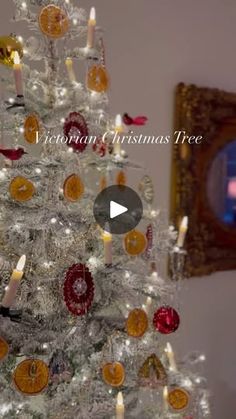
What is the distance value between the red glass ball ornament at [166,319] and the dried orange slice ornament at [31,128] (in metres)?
A: 0.65

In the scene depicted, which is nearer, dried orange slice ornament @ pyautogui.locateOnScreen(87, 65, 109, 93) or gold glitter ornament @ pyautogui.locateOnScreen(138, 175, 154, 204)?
dried orange slice ornament @ pyautogui.locateOnScreen(87, 65, 109, 93)

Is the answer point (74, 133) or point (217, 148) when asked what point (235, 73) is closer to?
point (217, 148)

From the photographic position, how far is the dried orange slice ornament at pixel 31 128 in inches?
53.6

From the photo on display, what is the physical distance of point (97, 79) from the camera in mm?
1511

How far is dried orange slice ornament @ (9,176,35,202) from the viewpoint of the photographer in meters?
1.30

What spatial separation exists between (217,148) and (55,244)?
4.68 ft

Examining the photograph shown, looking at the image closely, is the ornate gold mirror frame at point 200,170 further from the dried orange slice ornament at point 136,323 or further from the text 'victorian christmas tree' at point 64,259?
the dried orange slice ornament at point 136,323

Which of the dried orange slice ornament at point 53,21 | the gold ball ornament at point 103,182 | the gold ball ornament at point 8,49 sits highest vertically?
the dried orange slice ornament at point 53,21

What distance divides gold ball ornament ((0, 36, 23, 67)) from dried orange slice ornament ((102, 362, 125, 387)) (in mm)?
916

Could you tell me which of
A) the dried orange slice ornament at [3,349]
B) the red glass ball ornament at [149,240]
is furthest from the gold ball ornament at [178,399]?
the dried orange slice ornament at [3,349]

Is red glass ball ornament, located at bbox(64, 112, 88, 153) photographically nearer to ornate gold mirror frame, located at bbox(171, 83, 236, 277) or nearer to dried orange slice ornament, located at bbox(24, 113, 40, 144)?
dried orange slice ornament, located at bbox(24, 113, 40, 144)

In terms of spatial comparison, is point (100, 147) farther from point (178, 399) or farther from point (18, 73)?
point (178, 399)

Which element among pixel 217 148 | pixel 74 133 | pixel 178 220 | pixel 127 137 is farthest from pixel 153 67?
pixel 74 133

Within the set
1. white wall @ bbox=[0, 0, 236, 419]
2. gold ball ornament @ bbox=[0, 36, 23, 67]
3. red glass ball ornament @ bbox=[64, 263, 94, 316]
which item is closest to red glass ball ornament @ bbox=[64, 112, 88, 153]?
gold ball ornament @ bbox=[0, 36, 23, 67]
